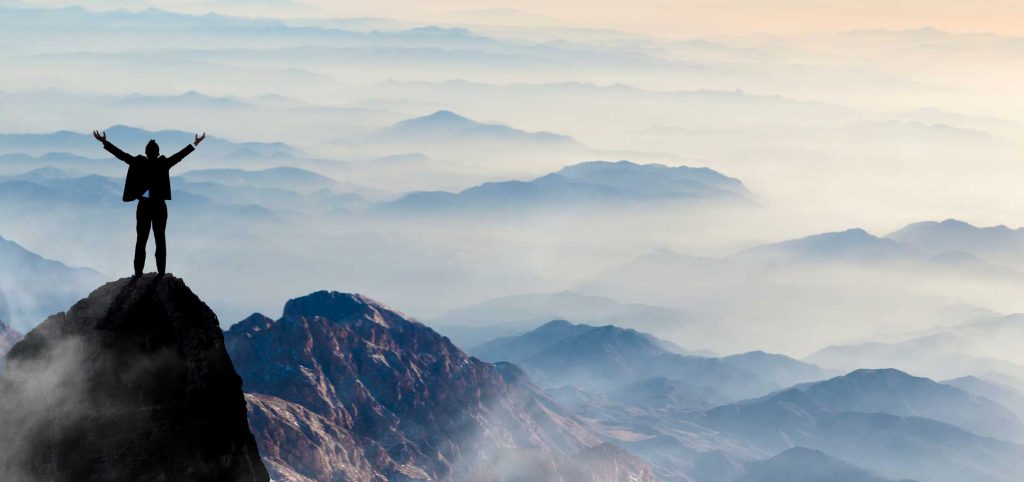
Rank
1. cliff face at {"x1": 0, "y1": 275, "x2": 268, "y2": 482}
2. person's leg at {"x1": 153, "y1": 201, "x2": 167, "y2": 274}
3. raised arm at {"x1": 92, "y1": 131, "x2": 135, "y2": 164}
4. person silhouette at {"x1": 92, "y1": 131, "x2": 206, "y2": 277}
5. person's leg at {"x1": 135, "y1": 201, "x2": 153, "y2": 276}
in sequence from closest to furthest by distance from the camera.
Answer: cliff face at {"x1": 0, "y1": 275, "x2": 268, "y2": 482} < raised arm at {"x1": 92, "y1": 131, "x2": 135, "y2": 164} < person silhouette at {"x1": 92, "y1": 131, "x2": 206, "y2": 277} < person's leg at {"x1": 135, "y1": 201, "x2": 153, "y2": 276} < person's leg at {"x1": 153, "y1": 201, "x2": 167, "y2": 274}

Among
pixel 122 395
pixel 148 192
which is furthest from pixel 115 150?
pixel 122 395

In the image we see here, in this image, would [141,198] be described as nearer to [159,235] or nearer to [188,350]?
[159,235]

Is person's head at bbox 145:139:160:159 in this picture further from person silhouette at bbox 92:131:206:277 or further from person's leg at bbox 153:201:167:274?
person's leg at bbox 153:201:167:274

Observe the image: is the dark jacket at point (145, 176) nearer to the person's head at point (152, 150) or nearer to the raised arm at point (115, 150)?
the raised arm at point (115, 150)

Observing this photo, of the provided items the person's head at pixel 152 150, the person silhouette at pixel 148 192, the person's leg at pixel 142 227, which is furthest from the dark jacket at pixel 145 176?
the person's leg at pixel 142 227

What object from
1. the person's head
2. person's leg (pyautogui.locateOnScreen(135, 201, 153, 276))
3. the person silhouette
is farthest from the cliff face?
the person's head

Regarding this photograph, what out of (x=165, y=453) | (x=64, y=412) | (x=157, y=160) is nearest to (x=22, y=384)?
(x=64, y=412)
